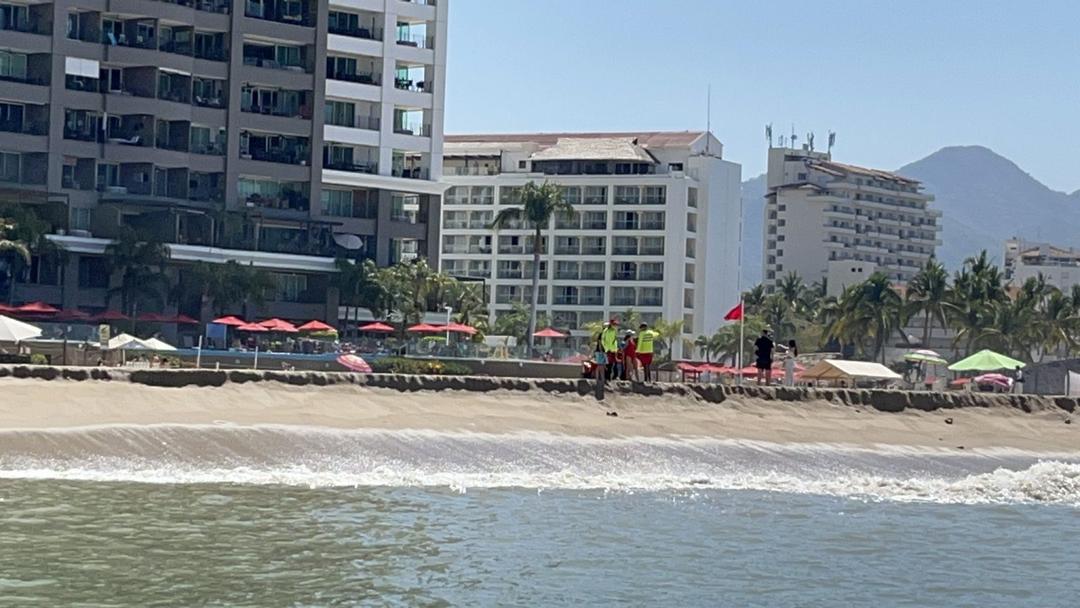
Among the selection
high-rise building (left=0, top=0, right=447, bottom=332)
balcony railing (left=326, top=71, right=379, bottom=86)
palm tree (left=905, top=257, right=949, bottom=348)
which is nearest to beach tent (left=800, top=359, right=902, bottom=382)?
high-rise building (left=0, top=0, right=447, bottom=332)

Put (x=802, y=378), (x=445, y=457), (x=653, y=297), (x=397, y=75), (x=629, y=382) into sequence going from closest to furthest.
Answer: (x=445, y=457) < (x=629, y=382) < (x=802, y=378) < (x=397, y=75) < (x=653, y=297)

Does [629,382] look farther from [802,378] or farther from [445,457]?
[802,378]

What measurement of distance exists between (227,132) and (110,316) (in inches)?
576

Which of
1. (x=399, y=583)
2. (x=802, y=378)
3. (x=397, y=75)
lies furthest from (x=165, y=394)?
(x=397, y=75)

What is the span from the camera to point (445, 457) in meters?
31.4

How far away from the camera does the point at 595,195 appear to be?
5965 inches

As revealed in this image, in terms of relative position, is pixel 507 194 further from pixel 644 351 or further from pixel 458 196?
pixel 644 351

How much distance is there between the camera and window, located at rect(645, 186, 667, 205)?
150 metres

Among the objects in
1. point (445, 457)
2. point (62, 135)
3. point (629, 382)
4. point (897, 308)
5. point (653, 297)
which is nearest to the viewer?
point (445, 457)

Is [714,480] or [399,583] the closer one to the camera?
[399,583]

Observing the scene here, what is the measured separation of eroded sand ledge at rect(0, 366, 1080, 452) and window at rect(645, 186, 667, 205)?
10560 cm

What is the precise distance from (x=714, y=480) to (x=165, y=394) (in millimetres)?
9853

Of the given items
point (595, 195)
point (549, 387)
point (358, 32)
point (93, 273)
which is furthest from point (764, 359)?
point (595, 195)

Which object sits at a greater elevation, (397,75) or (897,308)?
(397,75)
